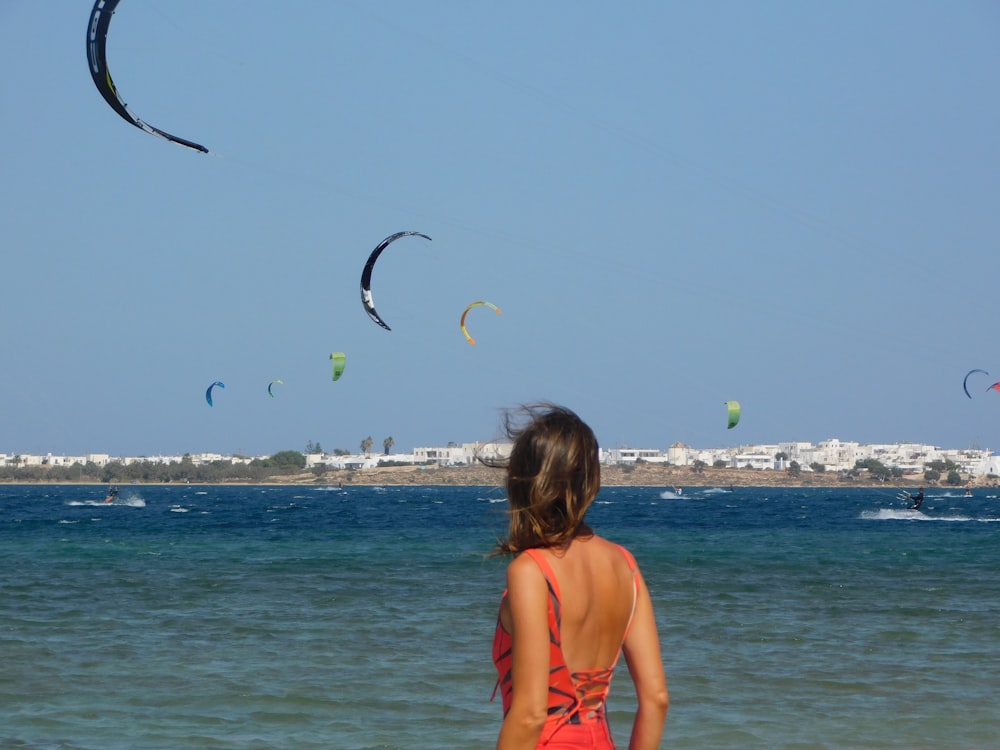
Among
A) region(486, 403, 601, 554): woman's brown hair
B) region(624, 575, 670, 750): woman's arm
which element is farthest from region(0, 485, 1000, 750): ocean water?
region(624, 575, 670, 750): woman's arm

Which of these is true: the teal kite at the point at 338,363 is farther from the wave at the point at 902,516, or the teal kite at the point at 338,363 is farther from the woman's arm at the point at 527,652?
the wave at the point at 902,516

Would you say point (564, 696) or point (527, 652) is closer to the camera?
point (527, 652)

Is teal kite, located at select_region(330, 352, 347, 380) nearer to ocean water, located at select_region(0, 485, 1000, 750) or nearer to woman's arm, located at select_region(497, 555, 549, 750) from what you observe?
ocean water, located at select_region(0, 485, 1000, 750)

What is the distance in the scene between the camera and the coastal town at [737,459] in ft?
550

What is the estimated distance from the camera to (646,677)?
2203mm

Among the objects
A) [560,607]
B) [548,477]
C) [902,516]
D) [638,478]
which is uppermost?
[548,477]

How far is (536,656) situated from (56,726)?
5933 mm

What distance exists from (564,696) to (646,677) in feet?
0.57

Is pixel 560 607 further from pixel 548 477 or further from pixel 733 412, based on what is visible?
pixel 733 412

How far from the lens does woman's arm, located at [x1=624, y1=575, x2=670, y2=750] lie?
219 centimetres

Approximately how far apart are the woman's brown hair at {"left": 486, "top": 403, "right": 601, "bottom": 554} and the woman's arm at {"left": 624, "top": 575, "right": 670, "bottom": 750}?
0.24 meters

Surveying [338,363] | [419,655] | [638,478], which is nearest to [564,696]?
[419,655]

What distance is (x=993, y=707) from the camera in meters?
7.58

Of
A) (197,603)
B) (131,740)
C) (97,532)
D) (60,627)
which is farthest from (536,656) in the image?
(97,532)
